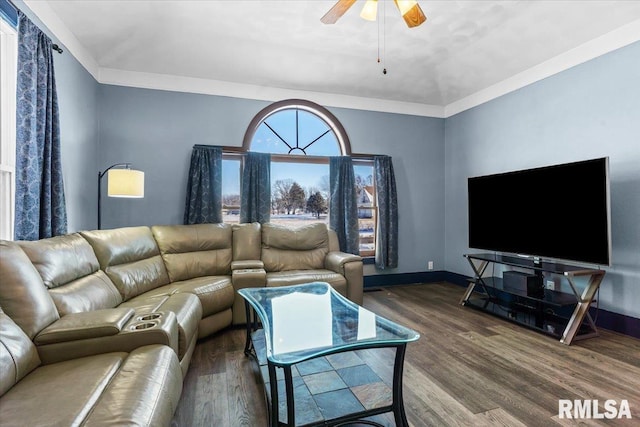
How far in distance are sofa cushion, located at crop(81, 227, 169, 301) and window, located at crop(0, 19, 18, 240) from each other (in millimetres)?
456

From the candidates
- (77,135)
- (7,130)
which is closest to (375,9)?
(7,130)

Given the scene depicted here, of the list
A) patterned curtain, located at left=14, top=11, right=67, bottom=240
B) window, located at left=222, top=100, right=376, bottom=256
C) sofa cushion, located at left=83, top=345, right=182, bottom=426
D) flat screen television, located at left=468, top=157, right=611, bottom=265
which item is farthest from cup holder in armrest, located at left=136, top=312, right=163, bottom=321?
flat screen television, located at left=468, top=157, right=611, bottom=265

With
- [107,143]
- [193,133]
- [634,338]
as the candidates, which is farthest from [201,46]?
[634,338]

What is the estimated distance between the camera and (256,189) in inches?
165

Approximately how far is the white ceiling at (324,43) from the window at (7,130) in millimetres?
487

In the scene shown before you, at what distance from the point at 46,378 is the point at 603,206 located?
12.6 feet

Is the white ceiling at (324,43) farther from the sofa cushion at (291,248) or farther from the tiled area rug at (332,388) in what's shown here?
the tiled area rug at (332,388)

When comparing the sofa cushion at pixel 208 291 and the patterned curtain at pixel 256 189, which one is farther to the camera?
the patterned curtain at pixel 256 189

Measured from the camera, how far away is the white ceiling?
2740 millimetres

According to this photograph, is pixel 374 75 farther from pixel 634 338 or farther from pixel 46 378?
pixel 46 378

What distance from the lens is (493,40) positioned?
3.25 meters

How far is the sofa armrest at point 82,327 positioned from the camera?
4.85 ft

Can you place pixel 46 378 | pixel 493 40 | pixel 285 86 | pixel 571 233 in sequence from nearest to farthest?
1. pixel 46 378
2. pixel 571 233
3. pixel 493 40
4. pixel 285 86

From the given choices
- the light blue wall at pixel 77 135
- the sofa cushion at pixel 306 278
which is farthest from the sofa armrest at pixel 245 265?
the light blue wall at pixel 77 135
